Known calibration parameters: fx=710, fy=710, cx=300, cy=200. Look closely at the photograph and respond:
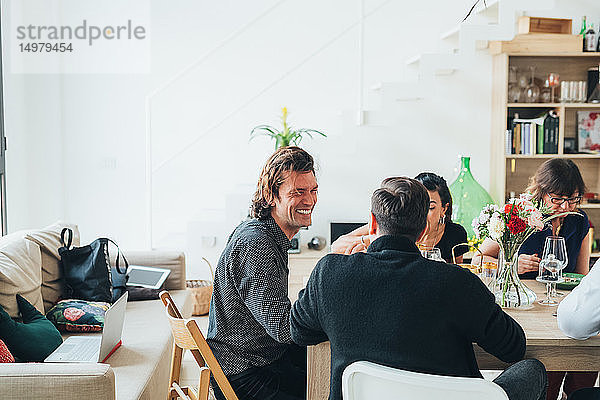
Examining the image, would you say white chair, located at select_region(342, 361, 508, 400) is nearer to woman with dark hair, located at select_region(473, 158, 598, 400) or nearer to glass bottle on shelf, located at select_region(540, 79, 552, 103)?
woman with dark hair, located at select_region(473, 158, 598, 400)

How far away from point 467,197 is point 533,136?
69 cm

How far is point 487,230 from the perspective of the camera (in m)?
2.52

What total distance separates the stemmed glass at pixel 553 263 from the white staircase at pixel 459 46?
283 cm

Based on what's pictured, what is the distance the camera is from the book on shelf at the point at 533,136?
540cm

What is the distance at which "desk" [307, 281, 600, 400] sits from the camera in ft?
6.91

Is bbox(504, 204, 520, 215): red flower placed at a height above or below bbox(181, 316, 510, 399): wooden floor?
above

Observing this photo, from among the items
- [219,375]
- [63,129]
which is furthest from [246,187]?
[219,375]

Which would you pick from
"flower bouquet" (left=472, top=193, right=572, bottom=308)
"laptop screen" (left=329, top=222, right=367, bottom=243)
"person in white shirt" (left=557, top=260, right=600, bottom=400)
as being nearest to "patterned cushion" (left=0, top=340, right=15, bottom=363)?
"flower bouquet" (left=472, top=193, right=572, bottom=308)

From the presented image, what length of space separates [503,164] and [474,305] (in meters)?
3.91

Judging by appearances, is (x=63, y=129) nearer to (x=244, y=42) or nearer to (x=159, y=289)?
(x=244, y=42)

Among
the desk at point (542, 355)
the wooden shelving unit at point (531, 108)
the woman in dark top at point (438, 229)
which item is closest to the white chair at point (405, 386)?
the desk at point (542, 355)

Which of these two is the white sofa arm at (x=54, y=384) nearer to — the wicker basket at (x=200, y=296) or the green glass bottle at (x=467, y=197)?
the wicker basket at (x=200, y=296)

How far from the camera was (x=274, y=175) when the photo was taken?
2.48 metres

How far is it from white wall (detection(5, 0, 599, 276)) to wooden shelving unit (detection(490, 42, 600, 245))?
16 cm
